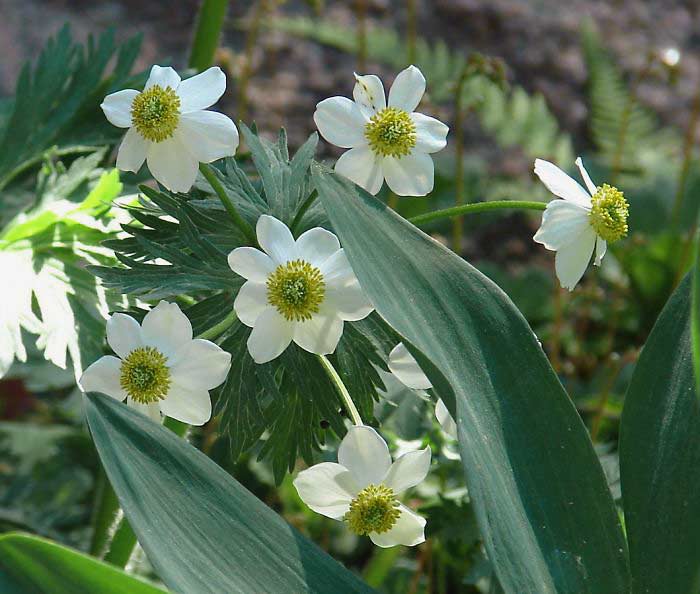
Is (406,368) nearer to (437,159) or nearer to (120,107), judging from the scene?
(120,107)

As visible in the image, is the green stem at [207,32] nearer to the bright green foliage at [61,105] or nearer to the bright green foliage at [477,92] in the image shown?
the bright green foliage at [61,105]

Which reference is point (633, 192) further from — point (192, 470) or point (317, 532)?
point (192, 470)

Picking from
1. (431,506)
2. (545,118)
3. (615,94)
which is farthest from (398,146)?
(615,94)

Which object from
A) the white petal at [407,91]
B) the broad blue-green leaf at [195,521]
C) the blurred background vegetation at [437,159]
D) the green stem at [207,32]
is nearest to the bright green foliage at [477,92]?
the blurred background vegetation at [437,159]

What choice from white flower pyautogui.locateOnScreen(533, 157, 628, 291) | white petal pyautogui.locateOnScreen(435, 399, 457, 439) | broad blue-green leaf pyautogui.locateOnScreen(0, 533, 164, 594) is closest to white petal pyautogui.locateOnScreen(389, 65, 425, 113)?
white flower pyautogui.locateOnScreen(533, 157, 628, 291)

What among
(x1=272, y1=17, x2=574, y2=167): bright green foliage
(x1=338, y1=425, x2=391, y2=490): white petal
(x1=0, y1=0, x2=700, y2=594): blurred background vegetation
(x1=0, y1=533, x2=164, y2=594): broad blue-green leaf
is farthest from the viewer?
(x1=272, y1=17, x2=574, y2=167): bright green foliage

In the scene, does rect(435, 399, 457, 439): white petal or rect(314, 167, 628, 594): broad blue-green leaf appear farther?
rect(435, 399, 457, 439): white petal

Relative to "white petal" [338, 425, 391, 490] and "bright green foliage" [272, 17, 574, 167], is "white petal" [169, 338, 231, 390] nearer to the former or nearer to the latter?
"white petal" [338, 425, 391, 490]
